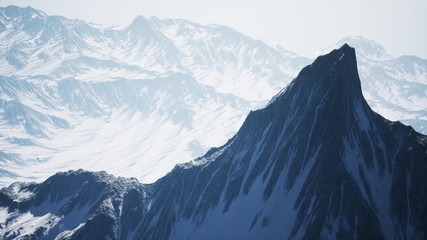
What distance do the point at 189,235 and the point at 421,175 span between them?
90.2 m

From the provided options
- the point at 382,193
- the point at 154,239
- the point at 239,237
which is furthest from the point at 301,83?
the point at 154,239

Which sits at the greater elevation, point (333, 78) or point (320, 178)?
point (333, 78)

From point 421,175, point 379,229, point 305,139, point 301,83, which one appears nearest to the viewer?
point 379,229

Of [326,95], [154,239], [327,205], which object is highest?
[326,95]

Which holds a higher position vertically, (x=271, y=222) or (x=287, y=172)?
(x=287, y=172)

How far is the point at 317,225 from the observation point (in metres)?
148

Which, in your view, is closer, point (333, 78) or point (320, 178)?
point (320, 178)

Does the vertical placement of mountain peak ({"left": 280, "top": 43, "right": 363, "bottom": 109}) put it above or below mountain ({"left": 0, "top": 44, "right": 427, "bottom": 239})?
above

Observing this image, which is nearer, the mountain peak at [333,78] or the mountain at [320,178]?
the mountain at [320,178]

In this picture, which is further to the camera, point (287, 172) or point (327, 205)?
point (287, 172)

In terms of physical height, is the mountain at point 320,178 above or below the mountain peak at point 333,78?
below

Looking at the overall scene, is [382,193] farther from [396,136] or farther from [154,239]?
[154,239]

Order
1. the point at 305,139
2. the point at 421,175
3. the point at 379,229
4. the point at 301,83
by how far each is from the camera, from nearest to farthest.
Result: 1. the point at 379,229
2. the point at 421,175
3. the point at 305,139
4. the point at 301,83

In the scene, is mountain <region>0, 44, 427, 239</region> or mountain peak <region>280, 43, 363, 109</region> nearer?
mountain <region>0, 44, 427, 239</region>
